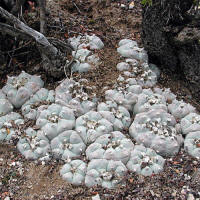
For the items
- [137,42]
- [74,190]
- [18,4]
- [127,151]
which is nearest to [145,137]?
[127,151]

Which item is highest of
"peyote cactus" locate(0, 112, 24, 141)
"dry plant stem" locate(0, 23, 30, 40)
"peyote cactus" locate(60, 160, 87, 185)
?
"dry plant stem" locate(0, 23, 30, 40)

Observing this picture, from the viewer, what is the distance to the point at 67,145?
10.7ft

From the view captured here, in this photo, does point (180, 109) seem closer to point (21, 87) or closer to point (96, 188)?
point (96, 188)

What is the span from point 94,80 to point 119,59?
502mm

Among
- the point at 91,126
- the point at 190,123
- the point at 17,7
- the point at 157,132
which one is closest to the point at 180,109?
the point at 190,123

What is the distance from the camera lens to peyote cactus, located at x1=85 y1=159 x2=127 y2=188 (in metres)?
2.97

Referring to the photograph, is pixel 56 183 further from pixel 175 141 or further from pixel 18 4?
pixel 18 4

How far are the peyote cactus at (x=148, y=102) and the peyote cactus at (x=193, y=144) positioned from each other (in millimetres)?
454

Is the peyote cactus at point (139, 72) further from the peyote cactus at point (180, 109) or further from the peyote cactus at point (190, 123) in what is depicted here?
the peyote cactus at point (190, 123)

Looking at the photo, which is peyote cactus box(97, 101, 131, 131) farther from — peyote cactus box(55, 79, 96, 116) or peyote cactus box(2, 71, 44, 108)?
peyote cactus box(2, 71, 44, 108)

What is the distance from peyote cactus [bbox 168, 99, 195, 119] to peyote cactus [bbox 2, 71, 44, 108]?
1.71 meters

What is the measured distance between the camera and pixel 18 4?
13.4ft

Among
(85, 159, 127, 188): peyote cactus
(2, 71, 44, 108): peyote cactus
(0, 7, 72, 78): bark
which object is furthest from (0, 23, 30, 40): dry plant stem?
(85, 159, 127, 188): peyote cactus

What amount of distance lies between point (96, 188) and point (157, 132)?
3.09 feet
